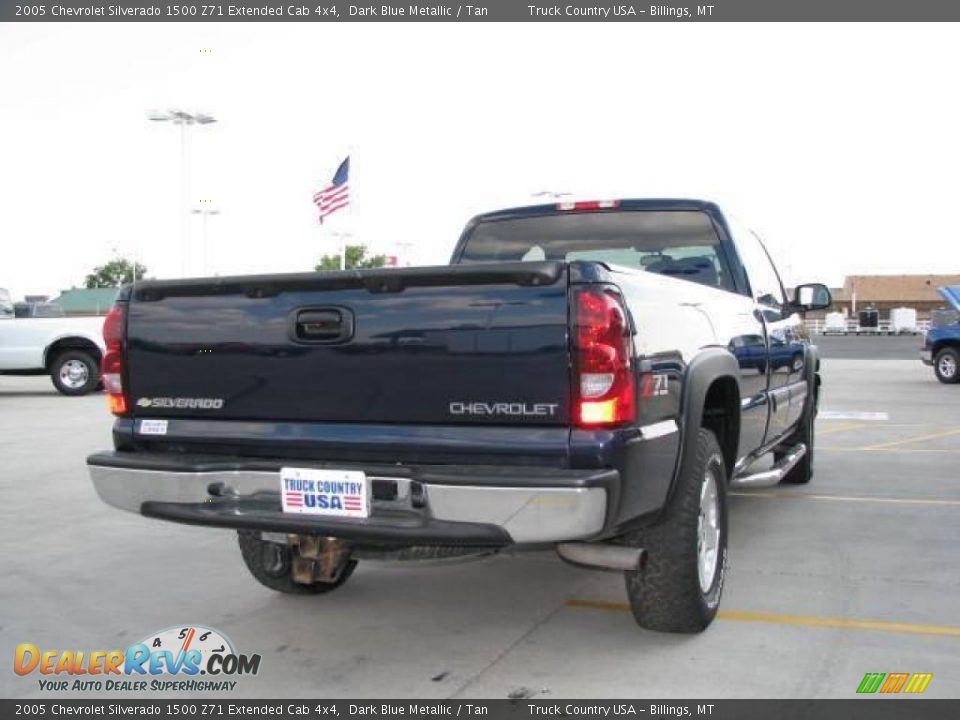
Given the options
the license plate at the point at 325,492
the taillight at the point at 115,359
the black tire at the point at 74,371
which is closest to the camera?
the license plate at the point at 325,492

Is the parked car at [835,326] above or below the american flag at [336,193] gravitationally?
below

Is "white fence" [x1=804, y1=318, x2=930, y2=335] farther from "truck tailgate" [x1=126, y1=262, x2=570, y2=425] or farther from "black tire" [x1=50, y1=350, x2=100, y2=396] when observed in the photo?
"truck tailgate" [x1=126, y1=262, x2=570, y2=425]

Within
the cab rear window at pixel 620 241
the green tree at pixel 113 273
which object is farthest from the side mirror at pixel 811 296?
the green tree at pixel 113 273

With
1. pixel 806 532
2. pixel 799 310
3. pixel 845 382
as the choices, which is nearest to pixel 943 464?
Result: pixel 799 310

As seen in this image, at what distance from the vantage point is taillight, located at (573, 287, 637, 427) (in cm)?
314

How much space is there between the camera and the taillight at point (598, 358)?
10.3 feet

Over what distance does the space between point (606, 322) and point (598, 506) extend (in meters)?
0.60

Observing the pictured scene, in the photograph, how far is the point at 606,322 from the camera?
314cm

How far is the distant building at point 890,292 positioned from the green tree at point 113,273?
2711 inches

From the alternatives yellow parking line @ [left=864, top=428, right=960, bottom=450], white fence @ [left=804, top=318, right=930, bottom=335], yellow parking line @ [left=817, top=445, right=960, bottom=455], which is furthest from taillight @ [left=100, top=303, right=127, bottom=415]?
white fence @ [left=804, top=318, right=930, bottom=335]

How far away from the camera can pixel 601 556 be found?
3.53 m

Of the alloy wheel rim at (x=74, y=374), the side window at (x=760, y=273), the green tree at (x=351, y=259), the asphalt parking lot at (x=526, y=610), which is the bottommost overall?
the asphalt parking lot at (x=526, y=610)

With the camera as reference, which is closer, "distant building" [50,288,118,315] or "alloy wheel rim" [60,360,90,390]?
"alloy wheel rim" [60,360,90,390]

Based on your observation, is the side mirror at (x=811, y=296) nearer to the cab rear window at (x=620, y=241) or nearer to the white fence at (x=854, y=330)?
the cab rear window at (x=620, y=241)
